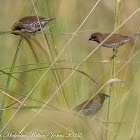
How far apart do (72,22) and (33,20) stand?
430 millimetres

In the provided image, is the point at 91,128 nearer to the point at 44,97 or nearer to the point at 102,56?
the point at 44,97

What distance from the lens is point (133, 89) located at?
6.18 ft

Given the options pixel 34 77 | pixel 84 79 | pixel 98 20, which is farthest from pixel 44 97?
pixel 98 20

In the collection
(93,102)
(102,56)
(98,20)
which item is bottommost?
(93,102)

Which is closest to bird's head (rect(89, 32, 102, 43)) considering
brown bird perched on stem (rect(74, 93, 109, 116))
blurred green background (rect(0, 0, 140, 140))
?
blurred green background (rect(0, 0, 140, 140))

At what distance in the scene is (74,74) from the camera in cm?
219

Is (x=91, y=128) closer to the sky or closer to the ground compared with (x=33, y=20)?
closer to the ground

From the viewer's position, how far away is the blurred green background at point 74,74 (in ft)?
5.48

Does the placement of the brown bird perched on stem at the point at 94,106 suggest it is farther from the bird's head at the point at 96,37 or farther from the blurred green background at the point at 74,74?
the bird's head at the point at 96,37

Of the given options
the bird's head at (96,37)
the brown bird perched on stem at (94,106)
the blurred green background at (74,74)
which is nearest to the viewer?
the blurred green background at (74,74)

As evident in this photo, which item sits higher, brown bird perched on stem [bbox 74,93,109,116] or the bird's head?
the bird's head

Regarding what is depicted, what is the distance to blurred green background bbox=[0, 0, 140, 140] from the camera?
65.8 inches

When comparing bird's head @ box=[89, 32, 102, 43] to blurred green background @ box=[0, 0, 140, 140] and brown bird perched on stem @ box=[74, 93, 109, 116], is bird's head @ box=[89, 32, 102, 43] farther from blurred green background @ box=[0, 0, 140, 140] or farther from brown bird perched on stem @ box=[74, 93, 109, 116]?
brown bird perched on stem @ box=[74, 93, 109, 116]

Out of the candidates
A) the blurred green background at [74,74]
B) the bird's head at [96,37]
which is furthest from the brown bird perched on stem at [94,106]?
the bird's head at [96,37]
